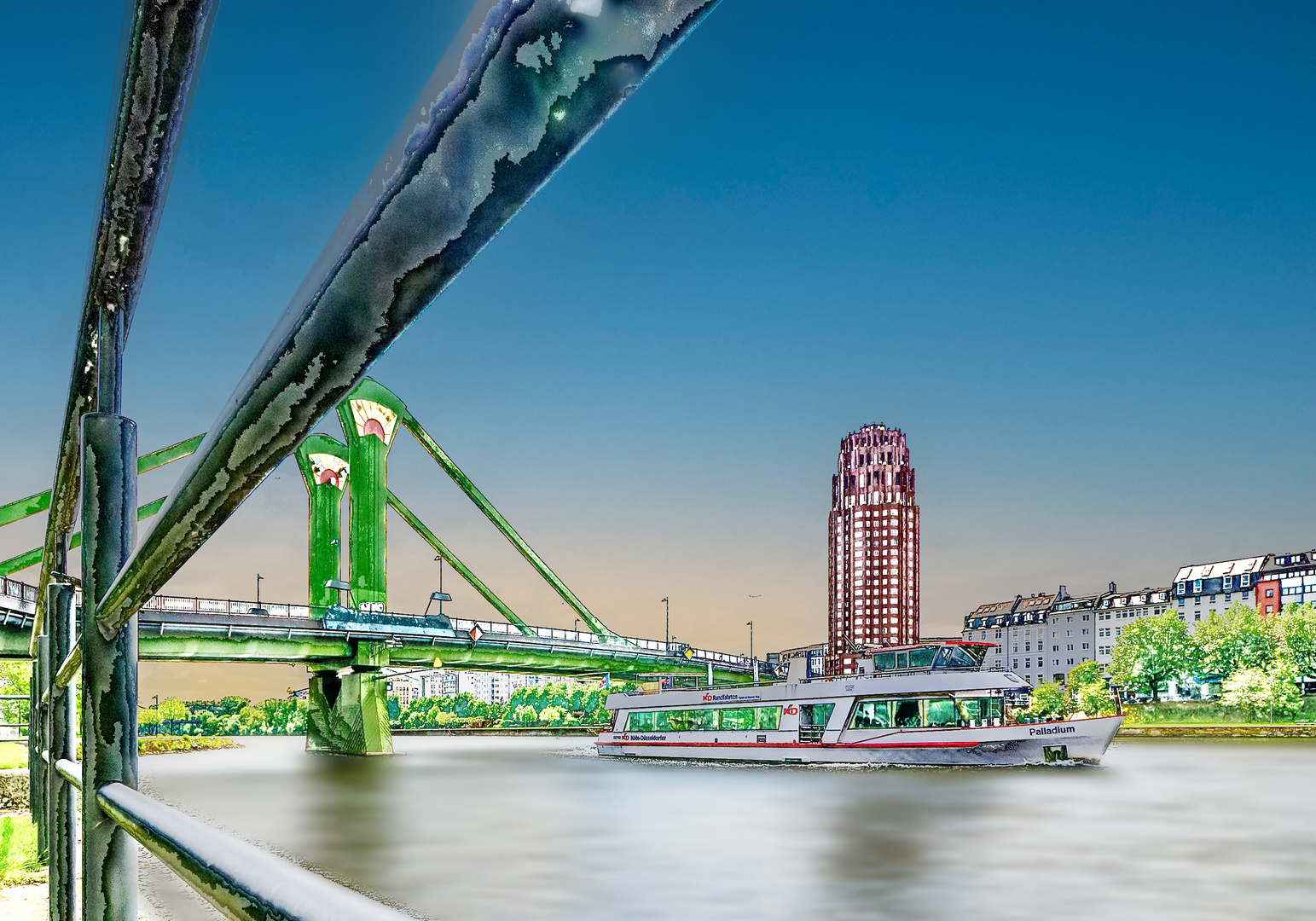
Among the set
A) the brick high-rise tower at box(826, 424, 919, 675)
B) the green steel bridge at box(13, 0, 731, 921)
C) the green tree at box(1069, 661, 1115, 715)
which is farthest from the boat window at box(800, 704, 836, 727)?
the brick high-rise tower at box(826, 424, 919, 675)

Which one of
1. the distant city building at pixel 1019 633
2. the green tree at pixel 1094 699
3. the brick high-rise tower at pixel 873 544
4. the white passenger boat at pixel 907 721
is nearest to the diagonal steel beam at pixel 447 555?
the white passenger boat at pixel 907 721

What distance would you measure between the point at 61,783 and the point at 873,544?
545 ft

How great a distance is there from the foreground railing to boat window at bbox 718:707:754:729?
34709 millimetres

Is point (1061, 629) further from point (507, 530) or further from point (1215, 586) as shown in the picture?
point (507, 530)

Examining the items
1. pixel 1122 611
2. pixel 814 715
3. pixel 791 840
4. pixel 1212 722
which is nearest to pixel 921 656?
pixel 814 715

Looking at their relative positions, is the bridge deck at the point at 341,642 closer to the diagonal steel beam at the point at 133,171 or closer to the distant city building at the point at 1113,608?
the diagonal steel beam at the point at 133,171

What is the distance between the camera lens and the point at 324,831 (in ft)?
71.7

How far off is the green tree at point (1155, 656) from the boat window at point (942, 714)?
131ft

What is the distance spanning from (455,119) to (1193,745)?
62.5 meters

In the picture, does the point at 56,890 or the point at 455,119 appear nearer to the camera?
the point at 455,119

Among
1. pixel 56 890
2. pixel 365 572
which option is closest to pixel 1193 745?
pixel 365 572

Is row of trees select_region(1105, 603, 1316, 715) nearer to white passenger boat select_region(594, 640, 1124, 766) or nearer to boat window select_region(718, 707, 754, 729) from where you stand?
white passenger boat select_region(594, 640, 1124, 766)

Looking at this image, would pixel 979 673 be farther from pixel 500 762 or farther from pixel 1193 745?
pixel 1193 745

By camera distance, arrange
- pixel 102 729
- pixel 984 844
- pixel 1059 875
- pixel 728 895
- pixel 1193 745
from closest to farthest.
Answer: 1. pixel 102 729
2. pixel 728 895
3. pixel 1059 875
4. pixel 984 844
5. pixel 1193 745
